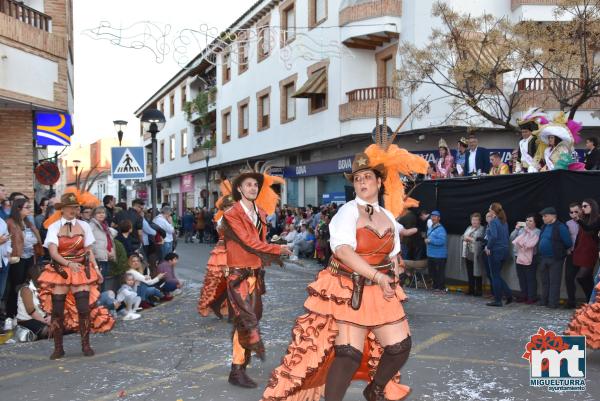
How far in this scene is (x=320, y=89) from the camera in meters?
22.9

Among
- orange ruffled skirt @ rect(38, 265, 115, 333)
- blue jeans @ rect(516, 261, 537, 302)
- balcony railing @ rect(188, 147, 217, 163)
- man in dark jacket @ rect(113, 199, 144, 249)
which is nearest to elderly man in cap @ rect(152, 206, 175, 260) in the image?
man in dark jacket @ rect(113, 199, 144, 249)

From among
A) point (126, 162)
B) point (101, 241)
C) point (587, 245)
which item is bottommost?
point (587, 245)

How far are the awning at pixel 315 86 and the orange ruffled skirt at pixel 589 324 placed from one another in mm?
17479

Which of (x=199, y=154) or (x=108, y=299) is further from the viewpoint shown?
(x=199, y=154)

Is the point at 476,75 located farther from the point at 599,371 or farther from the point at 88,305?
the point at 88,305

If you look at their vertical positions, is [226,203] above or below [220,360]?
above

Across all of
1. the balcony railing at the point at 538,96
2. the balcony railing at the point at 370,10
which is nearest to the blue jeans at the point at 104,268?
the balcony railing at the point at 538,96

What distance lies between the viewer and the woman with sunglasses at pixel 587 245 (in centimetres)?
936

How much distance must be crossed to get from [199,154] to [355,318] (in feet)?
113

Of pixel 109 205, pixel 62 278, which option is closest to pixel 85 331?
pixel 62 278

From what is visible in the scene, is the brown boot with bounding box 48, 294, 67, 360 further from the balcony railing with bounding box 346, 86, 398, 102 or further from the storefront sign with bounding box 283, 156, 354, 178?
the storefront sign with bounding box 283, 156, 354, 178

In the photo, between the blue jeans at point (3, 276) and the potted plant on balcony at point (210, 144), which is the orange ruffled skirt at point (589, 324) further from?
the potted plant on balcony at point (210, 144)

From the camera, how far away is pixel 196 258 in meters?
20.3

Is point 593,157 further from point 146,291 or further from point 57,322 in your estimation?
point 57,322
